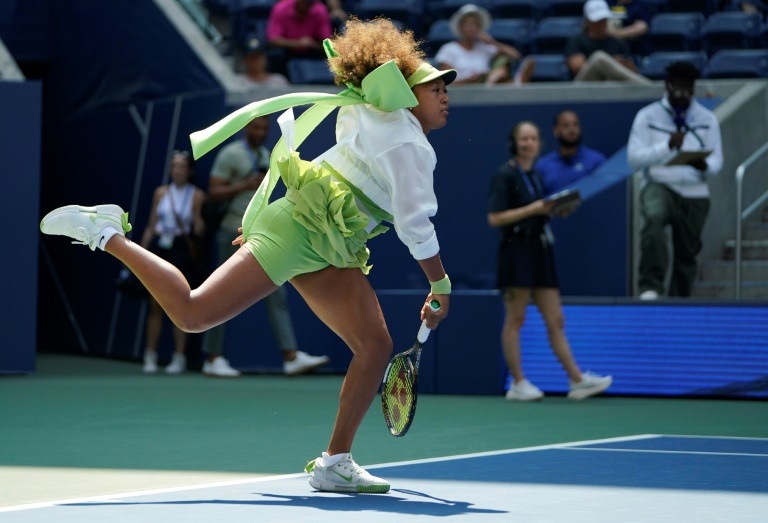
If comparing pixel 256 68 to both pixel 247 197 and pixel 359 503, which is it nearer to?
pixel 247 197

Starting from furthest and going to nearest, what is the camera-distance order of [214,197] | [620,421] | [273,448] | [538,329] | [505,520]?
[214,197]
[538,329]
[620,421]
[273,448]
[505,520]

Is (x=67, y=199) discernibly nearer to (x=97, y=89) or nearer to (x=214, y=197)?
(x=97, y=89)

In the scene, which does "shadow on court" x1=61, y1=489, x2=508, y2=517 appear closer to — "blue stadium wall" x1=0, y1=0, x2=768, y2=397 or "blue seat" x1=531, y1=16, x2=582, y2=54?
"blue stadium wall" x1=0, y1=0, x2=768, y2=397

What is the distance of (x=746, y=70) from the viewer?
14781 mm

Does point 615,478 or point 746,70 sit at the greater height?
point 746,70

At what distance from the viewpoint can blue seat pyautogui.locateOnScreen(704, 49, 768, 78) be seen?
14.8 meters

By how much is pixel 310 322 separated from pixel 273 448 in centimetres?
573

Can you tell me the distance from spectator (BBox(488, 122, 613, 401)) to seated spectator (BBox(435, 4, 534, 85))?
3.61m

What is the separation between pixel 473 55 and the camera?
49.4 ft

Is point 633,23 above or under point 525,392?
above

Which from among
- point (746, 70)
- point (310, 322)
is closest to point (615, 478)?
point (310, 322)

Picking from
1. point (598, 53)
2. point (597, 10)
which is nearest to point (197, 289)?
point (598, 53)

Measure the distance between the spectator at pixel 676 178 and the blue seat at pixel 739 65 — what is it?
2.65 meters

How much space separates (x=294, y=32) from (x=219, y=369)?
13.6 feet
